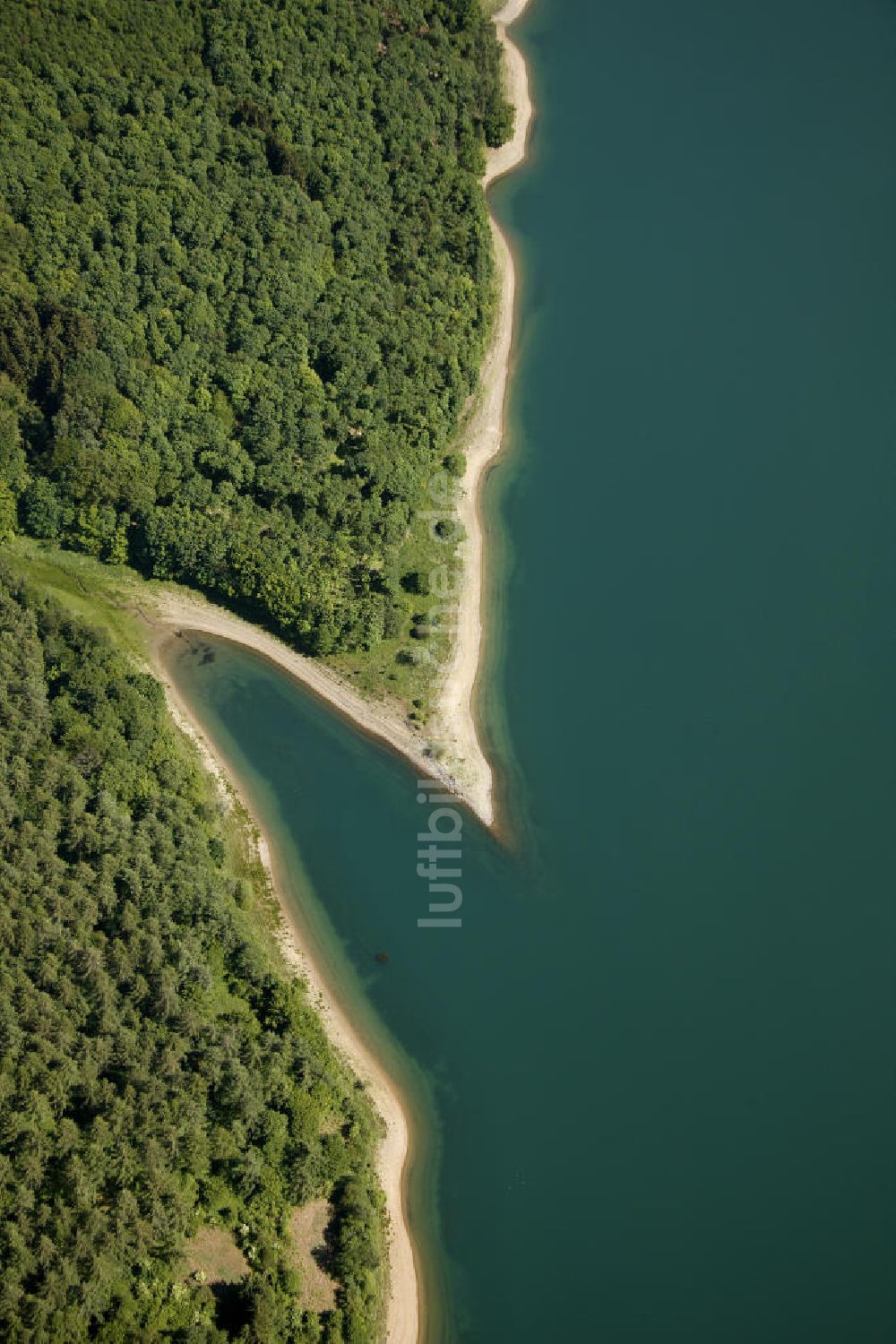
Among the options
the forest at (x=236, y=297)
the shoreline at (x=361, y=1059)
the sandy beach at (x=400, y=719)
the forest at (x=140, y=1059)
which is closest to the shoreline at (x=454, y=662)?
the sandy beach at (x=400, y=719)

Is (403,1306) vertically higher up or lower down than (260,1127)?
lower down

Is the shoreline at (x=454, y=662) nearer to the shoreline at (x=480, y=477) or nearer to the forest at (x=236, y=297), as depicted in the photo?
the shoreline at (x=480, y=477)

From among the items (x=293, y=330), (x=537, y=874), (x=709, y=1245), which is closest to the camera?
(x=709, y=1245)

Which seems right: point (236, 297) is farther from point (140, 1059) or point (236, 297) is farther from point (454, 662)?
point (140, 1059)

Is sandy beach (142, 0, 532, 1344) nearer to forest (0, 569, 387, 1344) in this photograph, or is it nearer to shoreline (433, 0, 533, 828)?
shoreline (433, 0, 533, 828)

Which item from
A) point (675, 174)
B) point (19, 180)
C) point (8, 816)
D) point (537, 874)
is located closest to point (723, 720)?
point (537, 874)

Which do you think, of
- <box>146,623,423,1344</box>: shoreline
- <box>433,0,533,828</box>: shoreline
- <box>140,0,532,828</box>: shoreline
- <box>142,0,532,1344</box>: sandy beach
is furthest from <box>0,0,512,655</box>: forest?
<box>146,623,423,1344</box>: shoreline

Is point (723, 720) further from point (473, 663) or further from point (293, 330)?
point (293, 330)
